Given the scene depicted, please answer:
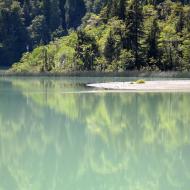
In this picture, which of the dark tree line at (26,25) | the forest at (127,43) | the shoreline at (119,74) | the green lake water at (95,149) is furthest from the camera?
the dark tree line at (26,25)

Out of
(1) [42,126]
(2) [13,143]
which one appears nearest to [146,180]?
(2) [13,143]

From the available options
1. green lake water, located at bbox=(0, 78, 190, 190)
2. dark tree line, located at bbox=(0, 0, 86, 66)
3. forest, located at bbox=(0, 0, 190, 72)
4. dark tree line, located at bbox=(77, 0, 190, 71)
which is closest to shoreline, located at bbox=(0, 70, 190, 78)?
forest, located at bbox=(0, 0, 190, 72)

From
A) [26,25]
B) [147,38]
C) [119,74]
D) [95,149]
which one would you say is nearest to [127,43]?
[147,38]

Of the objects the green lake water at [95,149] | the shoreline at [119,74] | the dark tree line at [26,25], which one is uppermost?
the dark tree line at [26,25]

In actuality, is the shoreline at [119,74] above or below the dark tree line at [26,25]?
A: below

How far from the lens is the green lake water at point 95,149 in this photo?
14898mm

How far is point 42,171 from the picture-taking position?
Answer: 634 inches

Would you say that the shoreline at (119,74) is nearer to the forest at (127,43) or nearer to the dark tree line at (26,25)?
the forest at (127,43)

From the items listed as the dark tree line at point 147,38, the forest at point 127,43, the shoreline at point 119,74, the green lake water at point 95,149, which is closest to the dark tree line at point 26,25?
the forest at point 127,43

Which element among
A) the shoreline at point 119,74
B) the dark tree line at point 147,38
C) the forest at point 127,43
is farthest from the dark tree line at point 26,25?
the dark tree line at point 147,38

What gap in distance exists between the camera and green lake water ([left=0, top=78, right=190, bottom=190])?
587 inches

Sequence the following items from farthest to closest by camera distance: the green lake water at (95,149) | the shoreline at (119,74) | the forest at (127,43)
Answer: the forest at (127,43)
the shoreline at (119,74)
the green lake water at (95,149)

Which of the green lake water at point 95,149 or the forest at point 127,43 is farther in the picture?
the forest at point 127,43

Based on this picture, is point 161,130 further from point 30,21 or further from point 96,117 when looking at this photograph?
point 30,21
